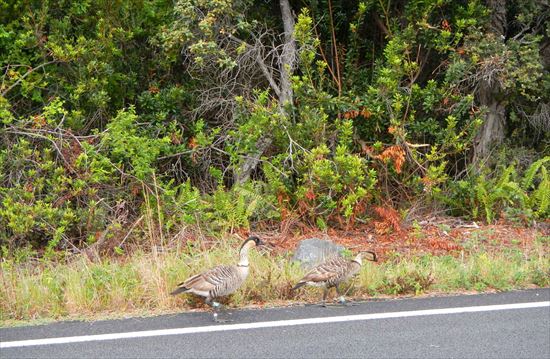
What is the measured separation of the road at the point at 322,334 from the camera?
20.1ft

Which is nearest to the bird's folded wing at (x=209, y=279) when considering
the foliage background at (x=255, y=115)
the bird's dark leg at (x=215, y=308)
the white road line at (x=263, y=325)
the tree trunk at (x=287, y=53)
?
the bird's dark leg at (x=215, y=308)

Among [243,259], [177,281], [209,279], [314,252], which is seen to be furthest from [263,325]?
[314,252]

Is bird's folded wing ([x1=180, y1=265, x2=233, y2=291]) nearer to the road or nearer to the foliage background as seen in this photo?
the road

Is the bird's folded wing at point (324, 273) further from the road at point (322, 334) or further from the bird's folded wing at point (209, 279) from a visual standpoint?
the bird's folded wing at point (209, 279)

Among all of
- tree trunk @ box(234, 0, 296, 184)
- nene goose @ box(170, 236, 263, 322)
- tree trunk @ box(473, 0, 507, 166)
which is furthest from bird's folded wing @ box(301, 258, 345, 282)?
tree trunk @ box(473, 0, 507, 166)

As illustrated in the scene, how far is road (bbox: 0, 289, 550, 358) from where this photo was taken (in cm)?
612

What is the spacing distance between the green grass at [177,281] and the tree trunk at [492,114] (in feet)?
13.4

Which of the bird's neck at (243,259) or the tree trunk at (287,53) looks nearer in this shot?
the bird's neck at (243,259)

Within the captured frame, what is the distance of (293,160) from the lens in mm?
11586

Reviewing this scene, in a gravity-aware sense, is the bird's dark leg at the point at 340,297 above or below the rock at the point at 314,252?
below

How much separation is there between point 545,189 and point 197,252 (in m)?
5.67

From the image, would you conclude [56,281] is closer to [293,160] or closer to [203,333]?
[203,333]

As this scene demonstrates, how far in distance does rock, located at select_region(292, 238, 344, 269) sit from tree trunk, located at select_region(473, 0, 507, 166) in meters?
4.34

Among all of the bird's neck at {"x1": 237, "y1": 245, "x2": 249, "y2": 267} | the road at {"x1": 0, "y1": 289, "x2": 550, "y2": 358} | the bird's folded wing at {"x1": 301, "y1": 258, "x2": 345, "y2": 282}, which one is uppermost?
the bird's neck at {"x1": 237, "y1": 245, "x2": 249, "y2": 267}
